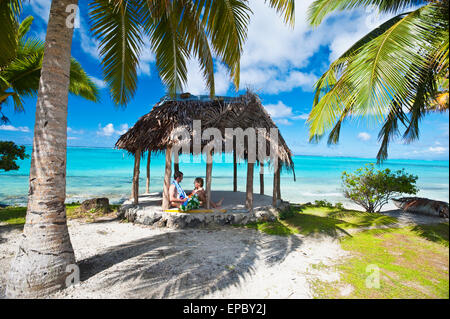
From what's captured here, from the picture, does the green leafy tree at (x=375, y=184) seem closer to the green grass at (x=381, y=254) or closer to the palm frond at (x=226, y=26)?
the green grass at (x=381, y=254)

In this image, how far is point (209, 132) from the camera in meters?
5.71

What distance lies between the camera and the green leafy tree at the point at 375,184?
7895mm

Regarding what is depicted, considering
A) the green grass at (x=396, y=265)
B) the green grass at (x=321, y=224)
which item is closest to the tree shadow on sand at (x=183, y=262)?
the green grass at (x=321, y=224)

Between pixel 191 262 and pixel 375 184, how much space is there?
27.0 ft

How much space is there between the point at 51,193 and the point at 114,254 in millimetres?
1801

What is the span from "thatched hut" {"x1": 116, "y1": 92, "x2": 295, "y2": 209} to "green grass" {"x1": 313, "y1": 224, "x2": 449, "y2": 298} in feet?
8.99

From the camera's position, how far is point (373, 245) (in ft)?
14.7

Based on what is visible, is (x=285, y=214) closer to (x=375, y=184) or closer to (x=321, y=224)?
(x=321, y=224)

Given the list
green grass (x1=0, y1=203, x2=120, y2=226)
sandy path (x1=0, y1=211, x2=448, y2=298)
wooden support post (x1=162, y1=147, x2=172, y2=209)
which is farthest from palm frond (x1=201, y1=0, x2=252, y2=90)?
green grass (x1=0, y1=203, x2=120, y2=226)

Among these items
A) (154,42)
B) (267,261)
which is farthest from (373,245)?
(154,42)

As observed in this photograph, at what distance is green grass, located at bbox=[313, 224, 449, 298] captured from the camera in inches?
104

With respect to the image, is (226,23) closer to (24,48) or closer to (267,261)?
(267,261)

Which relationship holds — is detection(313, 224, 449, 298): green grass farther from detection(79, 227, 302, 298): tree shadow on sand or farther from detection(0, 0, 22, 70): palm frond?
detection(0, 0, 22, 70): palm frond

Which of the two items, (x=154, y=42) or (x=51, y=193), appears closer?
(x=51, y=193)
